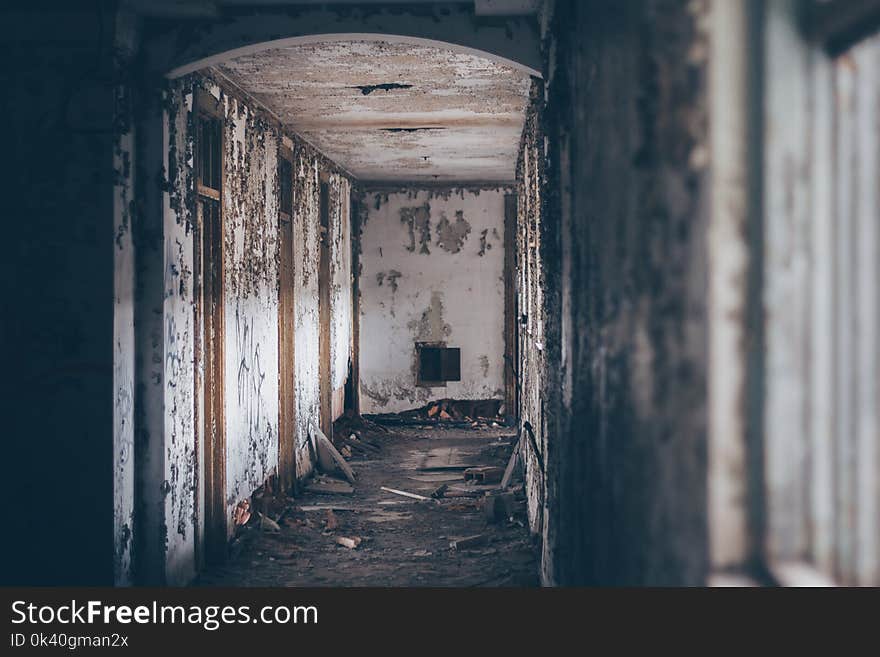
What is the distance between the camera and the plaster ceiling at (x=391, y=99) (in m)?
5.26

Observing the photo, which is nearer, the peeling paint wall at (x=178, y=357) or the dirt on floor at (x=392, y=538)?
the peeling paint wall at (x=178, y=357)

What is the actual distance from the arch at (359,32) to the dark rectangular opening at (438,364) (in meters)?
8.01

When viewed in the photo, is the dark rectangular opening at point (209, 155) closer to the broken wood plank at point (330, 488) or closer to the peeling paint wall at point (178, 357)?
the peeling paint wall at point (178, 357)

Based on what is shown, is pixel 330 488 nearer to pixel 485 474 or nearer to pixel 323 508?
pixel 323 508

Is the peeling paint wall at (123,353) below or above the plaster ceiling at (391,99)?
below

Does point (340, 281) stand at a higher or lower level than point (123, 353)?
higher

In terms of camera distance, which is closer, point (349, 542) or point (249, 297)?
point (349, 542)

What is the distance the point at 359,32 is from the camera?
4172 mm

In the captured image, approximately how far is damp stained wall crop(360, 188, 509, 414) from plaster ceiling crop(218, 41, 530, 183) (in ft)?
6.52

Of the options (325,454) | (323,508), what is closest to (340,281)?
(325,454)

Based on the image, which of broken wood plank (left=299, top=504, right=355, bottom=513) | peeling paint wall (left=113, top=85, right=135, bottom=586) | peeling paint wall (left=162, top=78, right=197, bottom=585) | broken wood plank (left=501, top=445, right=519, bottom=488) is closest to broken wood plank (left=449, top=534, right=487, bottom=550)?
broken wood plank (left=299, top=504, right=355, bottom=513)

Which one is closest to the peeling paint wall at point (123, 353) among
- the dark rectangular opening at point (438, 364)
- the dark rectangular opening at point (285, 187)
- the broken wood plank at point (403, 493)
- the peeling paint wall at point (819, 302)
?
the dark rectangular opening at point (285, 187)

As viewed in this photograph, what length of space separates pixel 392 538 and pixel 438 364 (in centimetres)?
588

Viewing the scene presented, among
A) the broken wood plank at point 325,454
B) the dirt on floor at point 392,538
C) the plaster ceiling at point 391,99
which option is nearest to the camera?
the plaster ceiling at point 391,99
